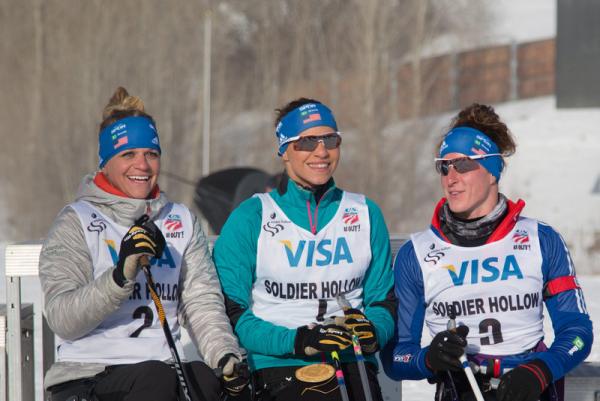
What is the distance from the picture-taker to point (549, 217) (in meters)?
20.0

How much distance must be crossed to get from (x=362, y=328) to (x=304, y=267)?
14.6 inches

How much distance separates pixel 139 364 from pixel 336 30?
21.2 m

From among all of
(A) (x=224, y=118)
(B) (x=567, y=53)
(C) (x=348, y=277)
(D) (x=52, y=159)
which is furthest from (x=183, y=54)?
(C) (x=348, y=277)

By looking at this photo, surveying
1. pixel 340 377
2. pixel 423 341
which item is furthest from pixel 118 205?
pixel 423 341

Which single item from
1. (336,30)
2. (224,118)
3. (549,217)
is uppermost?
(336,30)

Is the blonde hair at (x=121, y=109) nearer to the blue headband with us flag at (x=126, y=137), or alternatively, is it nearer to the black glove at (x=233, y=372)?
the blue headband with us flag at (x=126, y=137)

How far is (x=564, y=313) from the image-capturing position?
11.8ft

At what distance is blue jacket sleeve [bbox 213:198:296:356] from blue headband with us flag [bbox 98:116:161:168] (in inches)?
16.8

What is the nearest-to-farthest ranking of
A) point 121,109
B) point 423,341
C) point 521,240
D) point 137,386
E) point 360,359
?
point 137,386, point 360,359, point 521,240, point 121,109, point 423,341

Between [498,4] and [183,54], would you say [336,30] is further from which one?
[498,4]

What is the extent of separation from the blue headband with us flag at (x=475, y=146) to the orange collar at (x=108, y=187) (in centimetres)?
107

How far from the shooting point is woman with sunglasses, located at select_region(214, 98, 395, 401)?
361 centimetres

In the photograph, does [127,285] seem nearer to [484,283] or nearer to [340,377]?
[340,377]

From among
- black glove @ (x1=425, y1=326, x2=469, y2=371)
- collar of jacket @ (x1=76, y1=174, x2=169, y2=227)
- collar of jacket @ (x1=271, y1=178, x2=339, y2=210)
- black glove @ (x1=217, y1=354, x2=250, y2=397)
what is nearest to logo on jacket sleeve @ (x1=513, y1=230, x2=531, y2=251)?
black glove @ (x1=425, y1=326, x2=469, y2=371)
